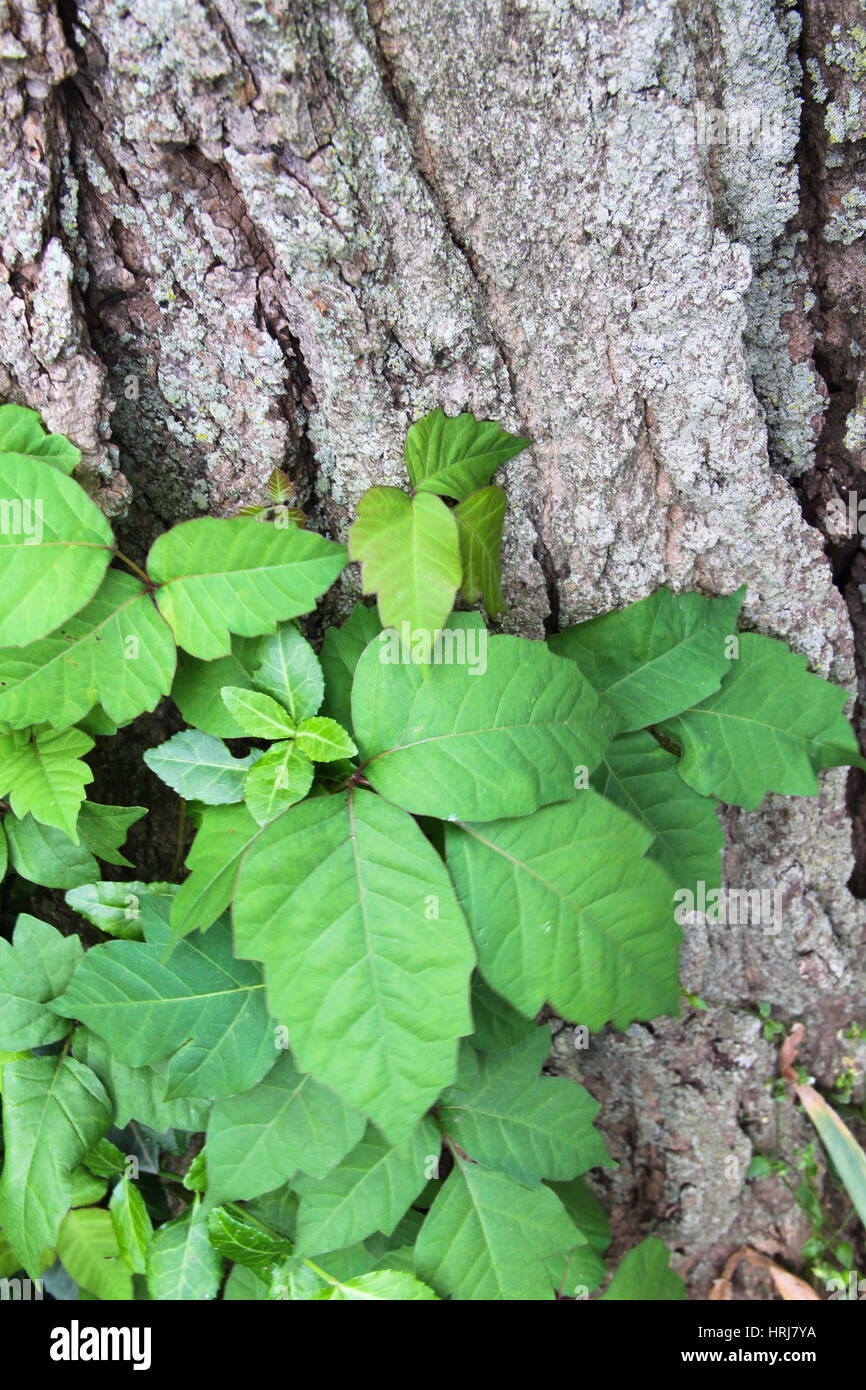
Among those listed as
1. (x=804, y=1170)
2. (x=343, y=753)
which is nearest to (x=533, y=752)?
(x=343, y=753)

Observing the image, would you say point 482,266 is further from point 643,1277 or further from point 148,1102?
point 643,1277

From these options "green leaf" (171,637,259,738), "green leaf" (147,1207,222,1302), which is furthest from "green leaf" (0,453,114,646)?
"green leaf" (147,1207,222,1302)

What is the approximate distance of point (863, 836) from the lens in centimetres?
209

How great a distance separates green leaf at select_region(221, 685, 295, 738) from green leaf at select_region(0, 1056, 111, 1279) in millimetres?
795

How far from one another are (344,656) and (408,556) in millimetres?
272

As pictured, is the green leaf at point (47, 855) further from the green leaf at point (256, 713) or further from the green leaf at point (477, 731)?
the green leaf at point (477, 731)

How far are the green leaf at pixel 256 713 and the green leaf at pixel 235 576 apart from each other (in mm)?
100

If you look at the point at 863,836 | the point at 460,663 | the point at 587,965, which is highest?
the point at 460,663

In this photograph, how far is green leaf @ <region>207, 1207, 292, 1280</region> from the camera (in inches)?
66.5

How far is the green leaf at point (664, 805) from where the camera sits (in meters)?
1.66

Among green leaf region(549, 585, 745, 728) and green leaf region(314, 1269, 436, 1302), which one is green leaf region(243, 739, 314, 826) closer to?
green leaf region(549, 585, 745, 728)

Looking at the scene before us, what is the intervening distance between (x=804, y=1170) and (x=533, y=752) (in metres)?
1.74

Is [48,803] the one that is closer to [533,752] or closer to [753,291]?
[533,752]

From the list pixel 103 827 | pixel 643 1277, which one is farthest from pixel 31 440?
pixel 643 1277
